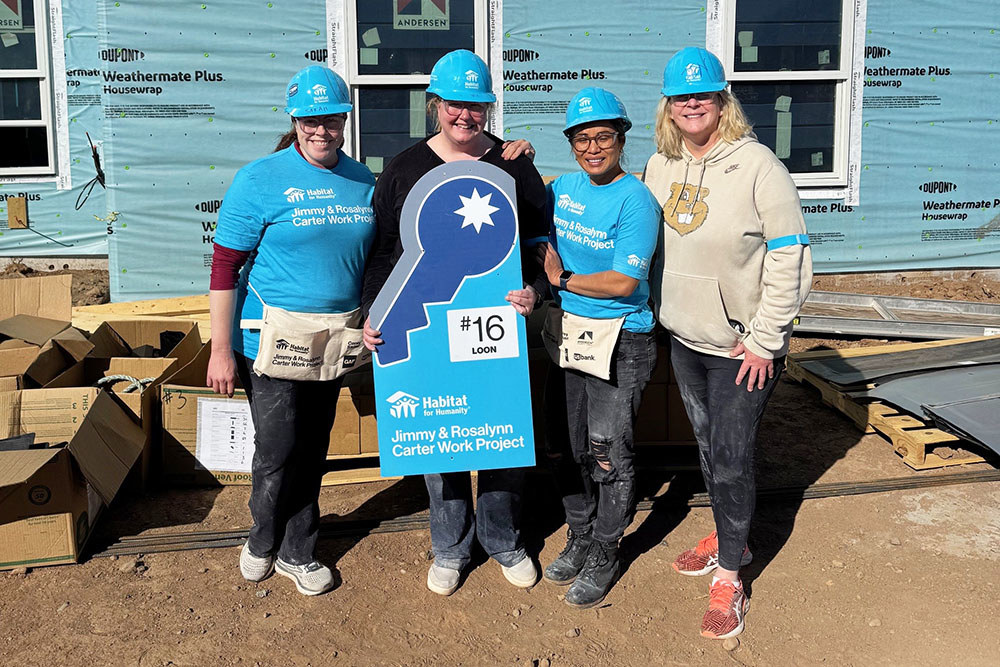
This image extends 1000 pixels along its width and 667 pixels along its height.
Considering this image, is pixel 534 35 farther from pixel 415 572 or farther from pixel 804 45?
pixel 415 572

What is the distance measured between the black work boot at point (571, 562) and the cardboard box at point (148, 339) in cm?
265

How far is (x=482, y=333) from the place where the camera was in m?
3.28

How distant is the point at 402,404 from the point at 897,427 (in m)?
3.10

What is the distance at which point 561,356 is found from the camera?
3.35 meters

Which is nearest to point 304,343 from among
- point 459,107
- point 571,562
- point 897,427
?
point 459,107

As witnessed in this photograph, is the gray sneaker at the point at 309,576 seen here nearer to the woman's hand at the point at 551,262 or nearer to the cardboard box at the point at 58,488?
the cardboard box at the point at 58,488

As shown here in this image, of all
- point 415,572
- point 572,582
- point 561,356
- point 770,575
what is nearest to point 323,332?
point 561,356

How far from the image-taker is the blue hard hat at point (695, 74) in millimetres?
3010

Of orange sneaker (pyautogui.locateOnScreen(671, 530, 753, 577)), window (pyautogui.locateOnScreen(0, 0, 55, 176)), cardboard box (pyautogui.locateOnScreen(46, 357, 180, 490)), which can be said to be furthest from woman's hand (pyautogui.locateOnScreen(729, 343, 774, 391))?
window (pyautogui.locateOnScreen(0, 0, 55, 176))

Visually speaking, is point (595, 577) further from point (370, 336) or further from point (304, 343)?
point (304, 343)

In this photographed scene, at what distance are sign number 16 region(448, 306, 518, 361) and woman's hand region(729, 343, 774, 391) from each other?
2.67 feet

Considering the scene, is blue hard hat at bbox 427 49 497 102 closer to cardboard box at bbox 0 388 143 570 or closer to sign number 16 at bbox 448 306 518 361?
sign number 16 at bbox 448 306 518 361

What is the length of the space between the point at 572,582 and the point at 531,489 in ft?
2.91

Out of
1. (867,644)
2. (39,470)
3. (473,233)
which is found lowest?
(867,644)
